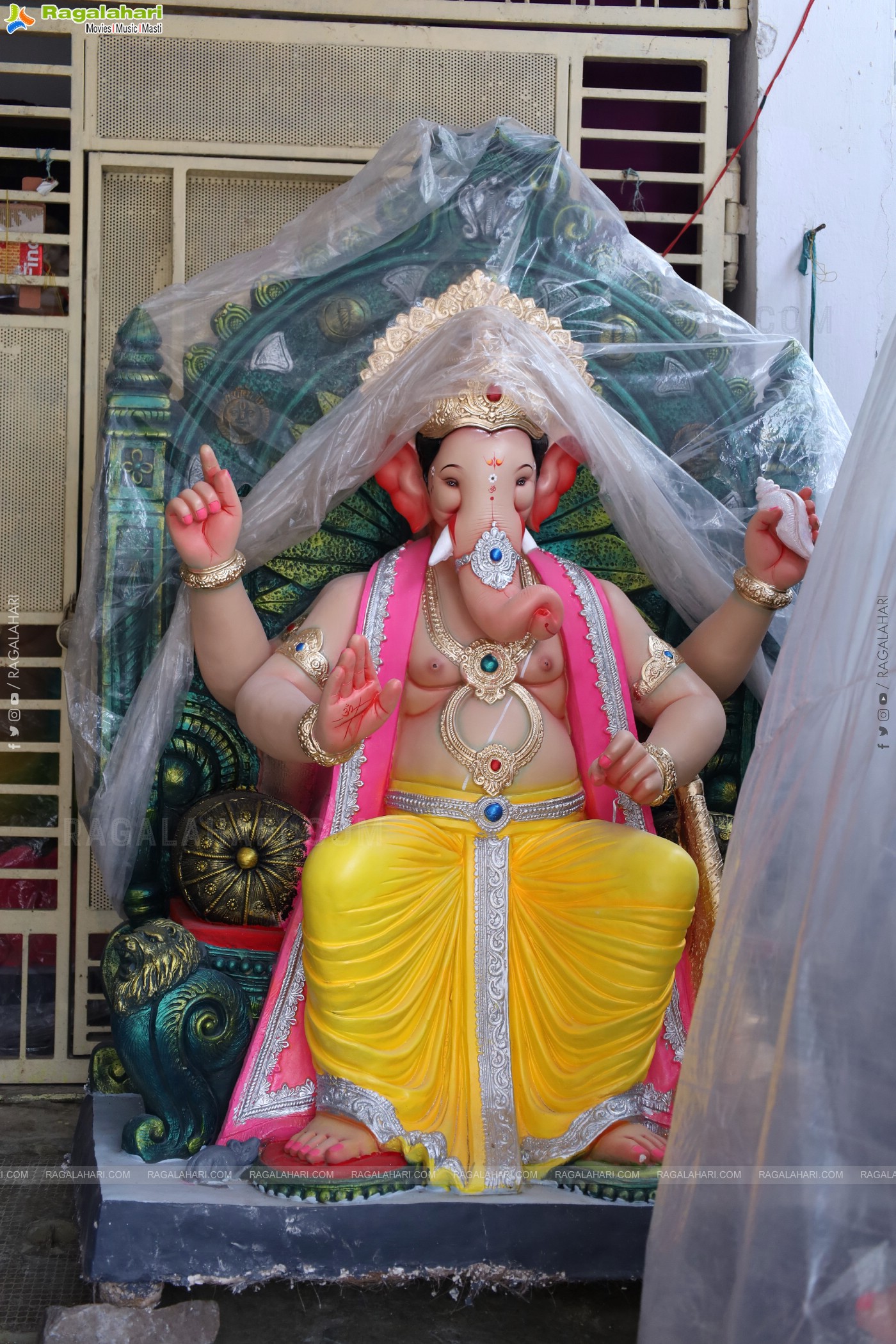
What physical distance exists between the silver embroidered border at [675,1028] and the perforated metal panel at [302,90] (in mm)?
2295

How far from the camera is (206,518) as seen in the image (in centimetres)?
245

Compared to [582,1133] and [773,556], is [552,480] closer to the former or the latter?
[773,556]

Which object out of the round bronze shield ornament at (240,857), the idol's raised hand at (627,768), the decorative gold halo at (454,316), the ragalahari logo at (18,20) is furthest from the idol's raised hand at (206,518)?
the ragalahari logo at (18,20)

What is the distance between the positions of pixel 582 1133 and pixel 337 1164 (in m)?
0.44

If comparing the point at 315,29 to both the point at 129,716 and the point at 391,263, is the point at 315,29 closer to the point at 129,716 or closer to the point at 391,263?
the point at 391,263

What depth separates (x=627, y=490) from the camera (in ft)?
8.49

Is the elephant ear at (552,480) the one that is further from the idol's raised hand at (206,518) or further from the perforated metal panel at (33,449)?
the perforated metal panel at (33,449)

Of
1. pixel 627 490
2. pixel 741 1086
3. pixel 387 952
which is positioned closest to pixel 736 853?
pixel 741 1086

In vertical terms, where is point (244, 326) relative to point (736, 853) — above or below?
above

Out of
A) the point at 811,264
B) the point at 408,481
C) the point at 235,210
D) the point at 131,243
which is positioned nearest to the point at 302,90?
the point at 235,210

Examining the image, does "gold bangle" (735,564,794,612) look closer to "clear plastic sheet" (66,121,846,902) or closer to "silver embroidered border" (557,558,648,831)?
"clear plastic sheet" (66,121,846,902)

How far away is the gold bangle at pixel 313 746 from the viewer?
225 centimetres

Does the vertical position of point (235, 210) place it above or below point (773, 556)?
above

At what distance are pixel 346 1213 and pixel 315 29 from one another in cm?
290
